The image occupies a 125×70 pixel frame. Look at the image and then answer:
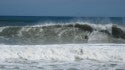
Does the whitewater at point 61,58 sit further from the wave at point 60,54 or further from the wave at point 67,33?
the wave at point 67,33

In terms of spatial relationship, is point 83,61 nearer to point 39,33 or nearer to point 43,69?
point 43,69

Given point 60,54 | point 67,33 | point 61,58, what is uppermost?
point 67,33

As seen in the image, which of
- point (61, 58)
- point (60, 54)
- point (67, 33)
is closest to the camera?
point (61, 58)

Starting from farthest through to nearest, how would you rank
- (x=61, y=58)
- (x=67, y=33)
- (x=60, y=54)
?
(x=67, y=33) → (x=60, y=54) → (x=61, y=58)

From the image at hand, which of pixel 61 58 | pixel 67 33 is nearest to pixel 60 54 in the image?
pixel 61 58

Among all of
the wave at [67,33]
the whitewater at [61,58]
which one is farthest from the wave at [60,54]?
the wave at [67,33]

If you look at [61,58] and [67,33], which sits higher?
[67,33]

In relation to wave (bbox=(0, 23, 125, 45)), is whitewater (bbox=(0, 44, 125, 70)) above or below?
below

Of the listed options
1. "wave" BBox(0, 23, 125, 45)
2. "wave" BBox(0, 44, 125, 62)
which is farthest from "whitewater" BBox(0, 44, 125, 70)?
"wave" BBox(0, 23, 125, 45)

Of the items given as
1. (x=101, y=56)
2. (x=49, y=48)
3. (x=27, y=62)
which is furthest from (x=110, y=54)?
(x=27, y=62)

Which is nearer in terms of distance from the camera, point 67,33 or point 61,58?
point 61,58

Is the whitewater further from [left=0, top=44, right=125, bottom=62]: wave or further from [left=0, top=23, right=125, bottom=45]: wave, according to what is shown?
[left=0, top=23, right=125, bottom=45]: wave

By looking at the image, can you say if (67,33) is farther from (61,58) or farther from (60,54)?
(61,58)

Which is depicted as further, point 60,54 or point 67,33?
point 67,33
